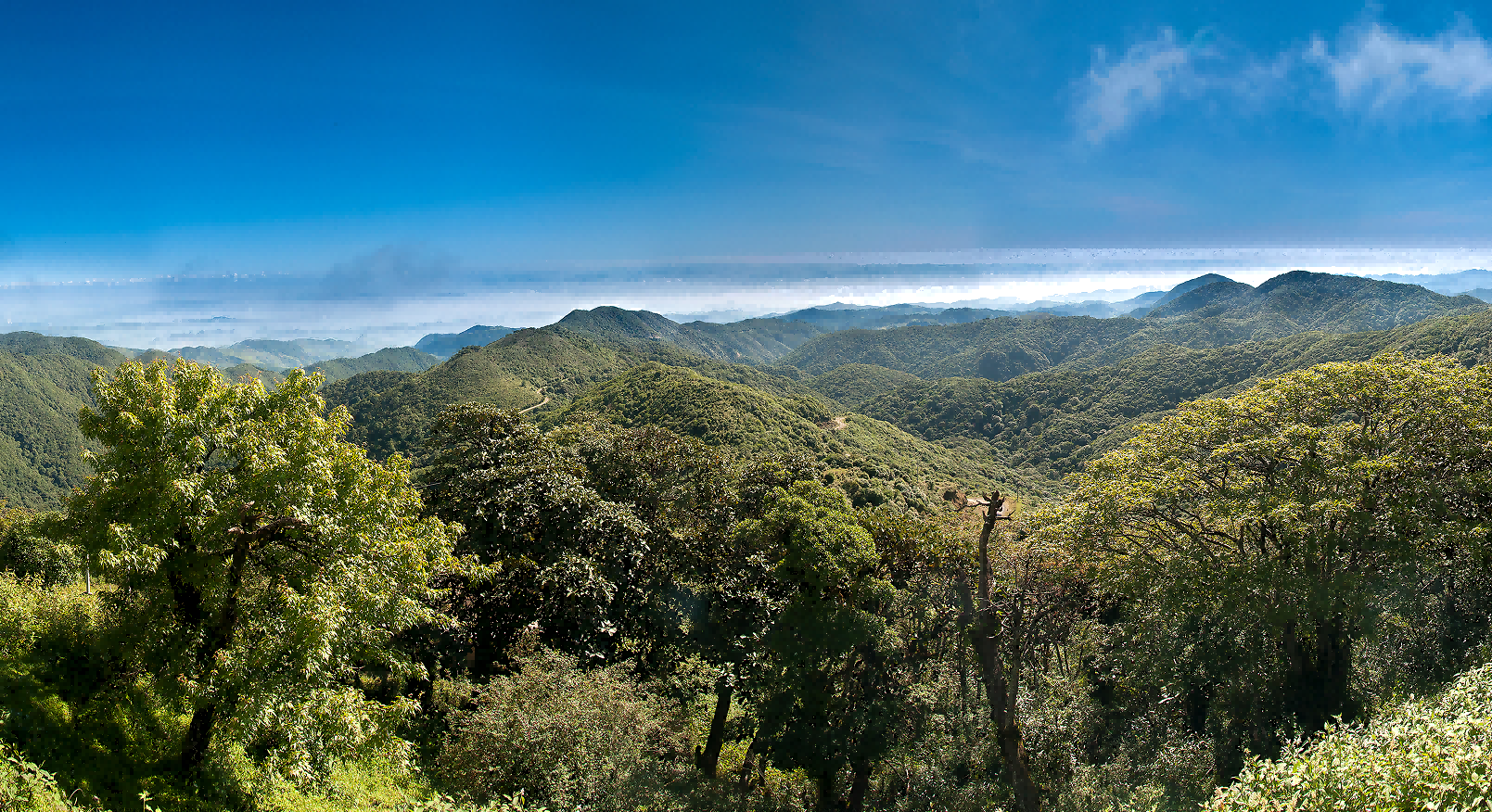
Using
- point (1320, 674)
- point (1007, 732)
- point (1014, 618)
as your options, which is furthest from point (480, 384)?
point (1320, 674)

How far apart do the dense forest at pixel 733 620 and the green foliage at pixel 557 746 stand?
0.20 feet

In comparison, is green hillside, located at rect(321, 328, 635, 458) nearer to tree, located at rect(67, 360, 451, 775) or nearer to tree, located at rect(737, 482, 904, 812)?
tree, located at rect(67, 360, 451, 775)

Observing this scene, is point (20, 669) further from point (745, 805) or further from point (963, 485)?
point (963, 485)

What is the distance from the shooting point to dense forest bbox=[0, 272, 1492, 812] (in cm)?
859

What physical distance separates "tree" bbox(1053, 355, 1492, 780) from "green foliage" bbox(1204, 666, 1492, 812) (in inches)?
204

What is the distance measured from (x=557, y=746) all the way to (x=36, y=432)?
8316 inches

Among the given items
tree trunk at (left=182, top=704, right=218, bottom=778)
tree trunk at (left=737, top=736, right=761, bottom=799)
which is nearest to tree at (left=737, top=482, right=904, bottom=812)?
tree trunk at (left=737, top=736, right=761, bottom=799)

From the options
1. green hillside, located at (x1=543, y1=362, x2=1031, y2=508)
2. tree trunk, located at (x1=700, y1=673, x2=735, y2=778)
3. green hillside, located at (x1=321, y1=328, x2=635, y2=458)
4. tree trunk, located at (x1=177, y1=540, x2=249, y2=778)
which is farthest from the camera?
green hillside, located at (x1=321, y1=328, x2=635, y2=458)

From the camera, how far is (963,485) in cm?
9038

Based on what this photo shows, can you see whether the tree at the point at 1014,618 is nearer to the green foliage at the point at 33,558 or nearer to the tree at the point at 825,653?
the tree at the point at 825,653

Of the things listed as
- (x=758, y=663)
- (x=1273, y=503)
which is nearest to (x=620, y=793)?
(x=758, y=663)

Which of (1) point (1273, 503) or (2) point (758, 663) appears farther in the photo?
(2) point (758, 663)

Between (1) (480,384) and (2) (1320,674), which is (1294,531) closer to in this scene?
(2) (1320,674)

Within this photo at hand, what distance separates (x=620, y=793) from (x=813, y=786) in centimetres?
666
